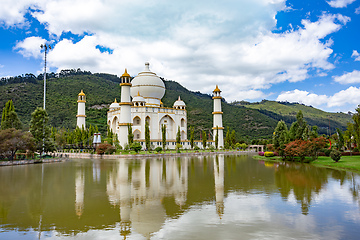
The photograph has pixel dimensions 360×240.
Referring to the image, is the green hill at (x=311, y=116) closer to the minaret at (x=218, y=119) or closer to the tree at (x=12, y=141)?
the minaret at (x=218, y=119)

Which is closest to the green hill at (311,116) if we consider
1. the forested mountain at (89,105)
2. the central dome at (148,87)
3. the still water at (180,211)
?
the forested mountain at (89,105)

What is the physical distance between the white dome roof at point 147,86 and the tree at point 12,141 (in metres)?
26.6

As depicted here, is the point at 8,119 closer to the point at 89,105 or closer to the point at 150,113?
the point at 150,113

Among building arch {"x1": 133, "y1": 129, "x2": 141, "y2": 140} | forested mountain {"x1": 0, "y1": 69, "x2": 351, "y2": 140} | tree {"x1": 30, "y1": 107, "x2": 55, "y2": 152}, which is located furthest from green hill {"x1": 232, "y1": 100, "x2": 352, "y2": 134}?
tree {"x1": 30, "y1": 107, "x2": 55, "y2": 152}

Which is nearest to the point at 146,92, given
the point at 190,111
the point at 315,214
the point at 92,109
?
the point at 92,109

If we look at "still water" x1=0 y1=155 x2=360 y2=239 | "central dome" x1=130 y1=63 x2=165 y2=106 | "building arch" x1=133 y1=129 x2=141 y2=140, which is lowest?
"still water" x1=0 y1=155 x2=360 y2=239

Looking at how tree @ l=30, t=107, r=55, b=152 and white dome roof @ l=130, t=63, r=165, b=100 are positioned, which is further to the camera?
white dome roof @ l=130, t=63, r=165, b=100

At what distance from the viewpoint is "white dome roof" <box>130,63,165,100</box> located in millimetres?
50250

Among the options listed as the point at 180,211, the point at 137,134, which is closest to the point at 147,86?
the point at 137,134

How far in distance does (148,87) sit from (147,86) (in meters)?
0.25

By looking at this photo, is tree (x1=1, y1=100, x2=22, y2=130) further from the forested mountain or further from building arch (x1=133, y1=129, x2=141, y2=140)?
the forested mountain

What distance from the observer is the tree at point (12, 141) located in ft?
74.9

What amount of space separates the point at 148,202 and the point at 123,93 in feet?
115

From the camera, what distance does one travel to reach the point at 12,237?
5.96 metres
